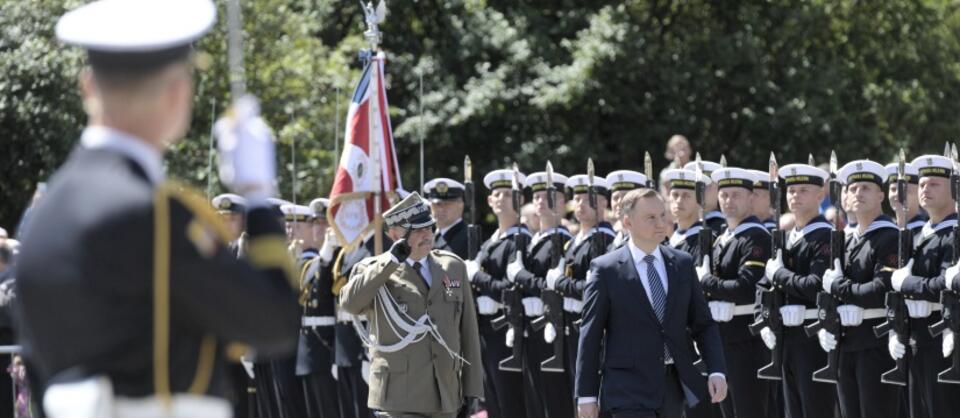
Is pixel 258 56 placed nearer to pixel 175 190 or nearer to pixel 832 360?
pixel 832 360

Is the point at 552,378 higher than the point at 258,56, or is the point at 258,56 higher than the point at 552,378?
the point at 258,56

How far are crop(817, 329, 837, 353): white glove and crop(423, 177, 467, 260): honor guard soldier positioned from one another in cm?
356

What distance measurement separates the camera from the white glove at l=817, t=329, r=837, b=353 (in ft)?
33.0

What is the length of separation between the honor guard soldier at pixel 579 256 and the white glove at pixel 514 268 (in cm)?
36

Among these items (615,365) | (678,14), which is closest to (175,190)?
(615,365)

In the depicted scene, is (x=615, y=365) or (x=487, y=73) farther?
(x=487, y=73)

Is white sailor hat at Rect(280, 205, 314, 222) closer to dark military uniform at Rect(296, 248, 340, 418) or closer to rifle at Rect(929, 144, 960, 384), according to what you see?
dark military uniform at Rect(296, 248, 340, 418)

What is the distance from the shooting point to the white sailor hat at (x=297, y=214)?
45.9ft

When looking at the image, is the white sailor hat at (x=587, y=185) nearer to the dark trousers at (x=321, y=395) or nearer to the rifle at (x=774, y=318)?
the rifle at (x=774, y=318)

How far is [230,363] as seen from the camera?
369 cm

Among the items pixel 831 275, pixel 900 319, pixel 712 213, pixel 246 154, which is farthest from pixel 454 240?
pixel 246 154

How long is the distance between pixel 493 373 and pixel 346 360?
1182 millimetres

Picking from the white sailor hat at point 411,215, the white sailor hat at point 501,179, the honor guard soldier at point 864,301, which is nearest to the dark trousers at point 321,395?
the white sailor hat at point 501,179

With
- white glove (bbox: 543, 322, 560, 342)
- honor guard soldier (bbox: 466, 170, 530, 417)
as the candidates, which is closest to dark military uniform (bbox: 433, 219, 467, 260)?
honor guard soldier (bbox: 466, 170, 530, 417)
